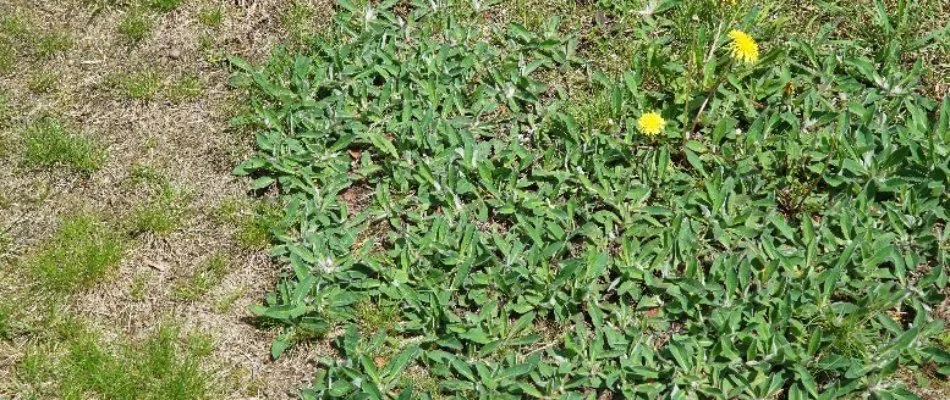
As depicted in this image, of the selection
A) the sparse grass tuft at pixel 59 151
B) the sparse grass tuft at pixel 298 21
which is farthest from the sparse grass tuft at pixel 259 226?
the sparse grass tuft at pixel 298 21

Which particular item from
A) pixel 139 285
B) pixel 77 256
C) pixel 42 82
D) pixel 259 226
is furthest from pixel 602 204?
pixel 42 82

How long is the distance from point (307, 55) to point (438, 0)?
0.66 m

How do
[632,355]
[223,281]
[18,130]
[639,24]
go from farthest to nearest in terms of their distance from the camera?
[639,24] < [18,130] < [223,281] < [632,355]

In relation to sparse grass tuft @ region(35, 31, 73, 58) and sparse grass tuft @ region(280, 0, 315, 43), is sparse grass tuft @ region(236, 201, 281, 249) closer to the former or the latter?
sparse grass tuft @ region(280, 0, 315, 43)

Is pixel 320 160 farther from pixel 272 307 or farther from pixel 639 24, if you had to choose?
pixel 639 24

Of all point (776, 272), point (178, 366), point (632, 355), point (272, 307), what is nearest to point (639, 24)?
point (776, 272)

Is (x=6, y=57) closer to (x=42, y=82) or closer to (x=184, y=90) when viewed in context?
(x=42, y=82)

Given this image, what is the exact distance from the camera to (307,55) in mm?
4492

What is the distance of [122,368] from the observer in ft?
11.6

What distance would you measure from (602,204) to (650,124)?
14.3 inches

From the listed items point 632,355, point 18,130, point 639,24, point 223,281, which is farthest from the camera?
point 639,24

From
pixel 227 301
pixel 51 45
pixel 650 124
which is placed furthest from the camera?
pixel 51 45

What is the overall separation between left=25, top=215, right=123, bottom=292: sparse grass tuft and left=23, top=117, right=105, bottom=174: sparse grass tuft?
0.27 m

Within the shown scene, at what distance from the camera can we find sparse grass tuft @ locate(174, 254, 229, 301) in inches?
149
